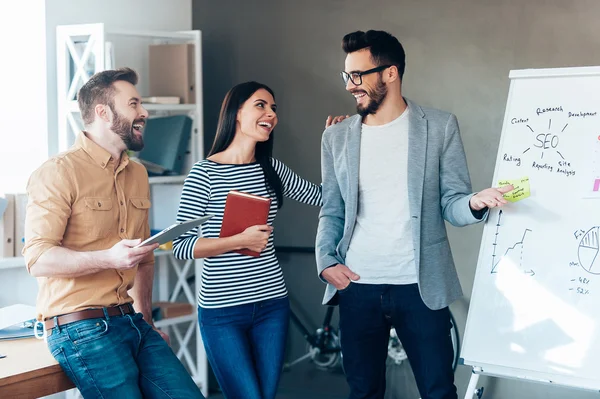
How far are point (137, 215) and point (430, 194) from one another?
970mm

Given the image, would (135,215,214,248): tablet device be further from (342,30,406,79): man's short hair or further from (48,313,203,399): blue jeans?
(342,30,406,79): man's short hair

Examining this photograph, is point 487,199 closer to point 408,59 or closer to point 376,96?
point 376,96

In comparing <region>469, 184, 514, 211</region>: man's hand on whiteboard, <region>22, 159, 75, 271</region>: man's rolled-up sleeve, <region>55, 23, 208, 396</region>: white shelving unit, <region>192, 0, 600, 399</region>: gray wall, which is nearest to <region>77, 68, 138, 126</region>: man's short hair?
<region>22, 159, 75, 271</region>: man's rolled-up sleeve

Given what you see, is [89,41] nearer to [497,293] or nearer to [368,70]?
[368,70]

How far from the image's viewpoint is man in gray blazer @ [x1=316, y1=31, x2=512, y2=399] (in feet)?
8.43

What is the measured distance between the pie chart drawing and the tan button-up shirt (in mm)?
1511

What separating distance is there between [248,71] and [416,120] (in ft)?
6.97

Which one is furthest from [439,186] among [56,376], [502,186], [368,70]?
[56,376]

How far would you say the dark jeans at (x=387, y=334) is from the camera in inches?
101

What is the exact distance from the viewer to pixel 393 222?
260cm

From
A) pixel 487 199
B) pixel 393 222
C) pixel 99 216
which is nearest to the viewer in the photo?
pixel 99 216

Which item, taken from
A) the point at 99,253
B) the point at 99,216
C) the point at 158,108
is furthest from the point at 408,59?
the point at 99,253

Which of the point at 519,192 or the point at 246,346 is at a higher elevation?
the point at 519,192

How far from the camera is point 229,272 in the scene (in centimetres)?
269
